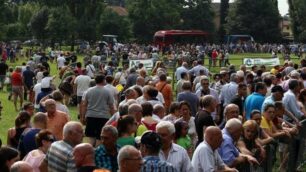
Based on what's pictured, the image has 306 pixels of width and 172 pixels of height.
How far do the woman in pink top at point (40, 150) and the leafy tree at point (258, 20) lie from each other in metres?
81.3

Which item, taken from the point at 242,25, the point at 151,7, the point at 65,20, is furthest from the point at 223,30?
the point at 65,20

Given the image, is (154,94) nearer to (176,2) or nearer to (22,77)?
(22,77)

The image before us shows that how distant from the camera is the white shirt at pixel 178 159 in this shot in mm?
7699

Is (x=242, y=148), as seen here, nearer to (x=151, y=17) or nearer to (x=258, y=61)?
(x=258, y=61)

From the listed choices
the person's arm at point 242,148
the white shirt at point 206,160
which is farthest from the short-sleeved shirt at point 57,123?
the white shirt at point 206,160

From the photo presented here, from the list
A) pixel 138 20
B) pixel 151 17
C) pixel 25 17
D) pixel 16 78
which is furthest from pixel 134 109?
pixel 25 17

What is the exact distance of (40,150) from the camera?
26.6ft

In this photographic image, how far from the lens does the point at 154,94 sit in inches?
481

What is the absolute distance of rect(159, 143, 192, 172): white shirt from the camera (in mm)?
7699

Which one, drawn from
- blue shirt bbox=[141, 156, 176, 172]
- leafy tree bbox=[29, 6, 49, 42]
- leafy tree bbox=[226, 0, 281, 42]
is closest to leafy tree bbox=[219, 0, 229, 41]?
leafy tree bbox=[226, 0, 281, 42]

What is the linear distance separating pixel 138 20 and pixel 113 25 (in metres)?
5.34

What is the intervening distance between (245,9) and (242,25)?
2239 mm

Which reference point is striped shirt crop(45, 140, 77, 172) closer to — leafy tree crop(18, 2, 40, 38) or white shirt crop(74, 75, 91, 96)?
white shirt crop(74, 75, 91, 96)

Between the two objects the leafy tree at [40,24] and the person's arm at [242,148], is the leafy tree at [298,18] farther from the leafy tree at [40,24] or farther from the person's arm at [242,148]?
the person's arm at [242,148]
